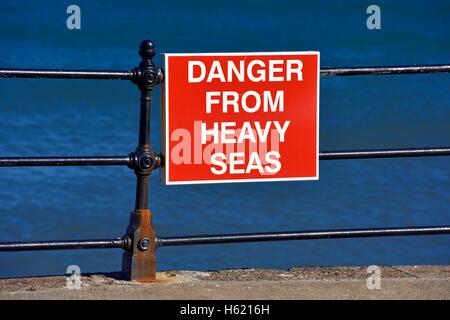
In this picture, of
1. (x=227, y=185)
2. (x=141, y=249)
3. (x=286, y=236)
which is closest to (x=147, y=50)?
(x=141, y=249)

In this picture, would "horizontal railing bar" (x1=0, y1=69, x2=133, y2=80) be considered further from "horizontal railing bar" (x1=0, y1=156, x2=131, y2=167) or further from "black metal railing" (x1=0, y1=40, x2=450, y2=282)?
"horizontal railing bar" (x1=0, y1=156, x2=131, y2=167)

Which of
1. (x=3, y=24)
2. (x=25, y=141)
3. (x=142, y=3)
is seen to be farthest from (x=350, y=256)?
(x=142, y=3)

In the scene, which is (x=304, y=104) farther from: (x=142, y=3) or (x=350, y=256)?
(x=142, y=3)

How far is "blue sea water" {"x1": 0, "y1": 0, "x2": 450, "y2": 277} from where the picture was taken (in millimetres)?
12188

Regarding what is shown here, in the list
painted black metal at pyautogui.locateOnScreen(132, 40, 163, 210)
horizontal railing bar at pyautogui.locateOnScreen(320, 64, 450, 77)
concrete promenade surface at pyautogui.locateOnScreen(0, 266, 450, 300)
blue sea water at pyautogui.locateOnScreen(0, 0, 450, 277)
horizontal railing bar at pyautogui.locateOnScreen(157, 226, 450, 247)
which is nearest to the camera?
concrete promenade surface at pyautogui.locateOnScreen(0, 266, 450, 300)

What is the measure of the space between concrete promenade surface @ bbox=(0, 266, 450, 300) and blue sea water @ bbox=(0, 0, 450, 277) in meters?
5.48

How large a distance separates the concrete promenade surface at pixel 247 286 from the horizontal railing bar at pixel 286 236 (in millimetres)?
178

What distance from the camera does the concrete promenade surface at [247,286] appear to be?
204 inches

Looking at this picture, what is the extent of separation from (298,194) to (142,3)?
13.5 metres

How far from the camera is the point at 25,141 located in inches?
626

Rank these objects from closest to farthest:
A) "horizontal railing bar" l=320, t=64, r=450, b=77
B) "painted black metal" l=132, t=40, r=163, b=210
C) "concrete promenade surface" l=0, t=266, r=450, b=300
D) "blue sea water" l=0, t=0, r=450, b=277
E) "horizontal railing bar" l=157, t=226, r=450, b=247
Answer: "concrete promenade surface" l=0, t=266, r=450, b=300
"painted black metal" l=132, t=40, r=163, b=210
"horizontal railing bar" l=157, t=226, r=450, b=247
"horizontal railing bar" l=320, t=64, r=450, b=77
"blue sea water" l=0, t=0, r=450, b=277

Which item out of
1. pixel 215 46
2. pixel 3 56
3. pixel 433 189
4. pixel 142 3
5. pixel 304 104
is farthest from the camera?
Result: pixel 142 3

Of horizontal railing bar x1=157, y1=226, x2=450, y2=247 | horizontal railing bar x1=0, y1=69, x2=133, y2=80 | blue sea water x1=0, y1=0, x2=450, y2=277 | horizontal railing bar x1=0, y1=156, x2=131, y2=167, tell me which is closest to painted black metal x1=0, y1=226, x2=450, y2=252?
horizontal railing bar x1=157, y1=226, x2=450, y2=247

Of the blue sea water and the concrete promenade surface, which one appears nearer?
the concrete promenade surface
